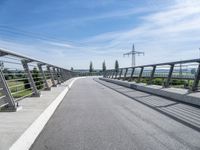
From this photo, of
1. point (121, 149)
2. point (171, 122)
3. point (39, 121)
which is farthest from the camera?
point (171, 122)

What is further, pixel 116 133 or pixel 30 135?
pixel 116 133

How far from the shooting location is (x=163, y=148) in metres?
3.98

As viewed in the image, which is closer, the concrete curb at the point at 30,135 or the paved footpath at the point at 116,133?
the concrete curb at the point at 30,135

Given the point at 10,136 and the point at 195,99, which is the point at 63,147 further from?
the point at 195,99

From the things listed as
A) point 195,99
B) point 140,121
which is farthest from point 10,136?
point 195,99

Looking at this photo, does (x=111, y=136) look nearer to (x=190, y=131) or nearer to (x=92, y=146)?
(x=92, y=146)

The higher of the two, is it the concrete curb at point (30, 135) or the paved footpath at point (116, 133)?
the concrete curb at point (30, 135)

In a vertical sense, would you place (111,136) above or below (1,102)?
below

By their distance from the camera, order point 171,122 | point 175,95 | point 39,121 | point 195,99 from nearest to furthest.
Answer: point 39,121
point 171,122
point 195,99
point 175,95

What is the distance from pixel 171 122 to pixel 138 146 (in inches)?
77.0

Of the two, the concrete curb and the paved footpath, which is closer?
the concrete curb

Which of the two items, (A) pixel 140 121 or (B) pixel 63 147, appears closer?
(B) pixel 63 147

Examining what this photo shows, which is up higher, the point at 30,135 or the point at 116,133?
the point at 30,135

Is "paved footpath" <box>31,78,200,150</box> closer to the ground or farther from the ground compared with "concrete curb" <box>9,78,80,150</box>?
closer to the ground
